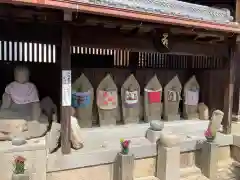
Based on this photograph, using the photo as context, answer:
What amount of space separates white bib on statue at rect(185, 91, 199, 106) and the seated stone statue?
4525mm

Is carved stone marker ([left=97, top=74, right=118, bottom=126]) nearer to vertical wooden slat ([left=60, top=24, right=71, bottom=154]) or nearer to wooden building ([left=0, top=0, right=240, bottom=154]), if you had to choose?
wooden building ([left=0, top=0, right=240, bottom=154])

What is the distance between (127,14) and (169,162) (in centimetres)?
337

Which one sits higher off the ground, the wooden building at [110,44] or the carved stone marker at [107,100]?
the wooden building at [110,44]

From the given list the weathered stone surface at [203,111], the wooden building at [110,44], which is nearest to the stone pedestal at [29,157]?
the wooden building at [110,44]

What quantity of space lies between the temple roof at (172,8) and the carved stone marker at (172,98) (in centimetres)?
209

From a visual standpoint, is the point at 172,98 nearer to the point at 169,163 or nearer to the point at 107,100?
the point at 107,100

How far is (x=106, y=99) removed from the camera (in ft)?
22.8

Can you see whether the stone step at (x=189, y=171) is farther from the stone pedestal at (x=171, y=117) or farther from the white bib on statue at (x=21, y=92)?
the white bib on statue at (x=21, y=92)

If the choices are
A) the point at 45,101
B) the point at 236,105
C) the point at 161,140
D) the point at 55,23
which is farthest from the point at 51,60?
the point at 236,105

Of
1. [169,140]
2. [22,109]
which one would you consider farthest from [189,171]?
[22,109]

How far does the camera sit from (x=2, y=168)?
4672 millimetres

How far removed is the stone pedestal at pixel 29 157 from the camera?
4.68 metres

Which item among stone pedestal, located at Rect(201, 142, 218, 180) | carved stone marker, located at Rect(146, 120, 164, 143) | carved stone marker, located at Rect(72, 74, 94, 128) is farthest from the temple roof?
stone pedestal, located at Rect(201, 142, 218, 180)

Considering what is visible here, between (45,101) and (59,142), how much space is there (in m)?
1.25
